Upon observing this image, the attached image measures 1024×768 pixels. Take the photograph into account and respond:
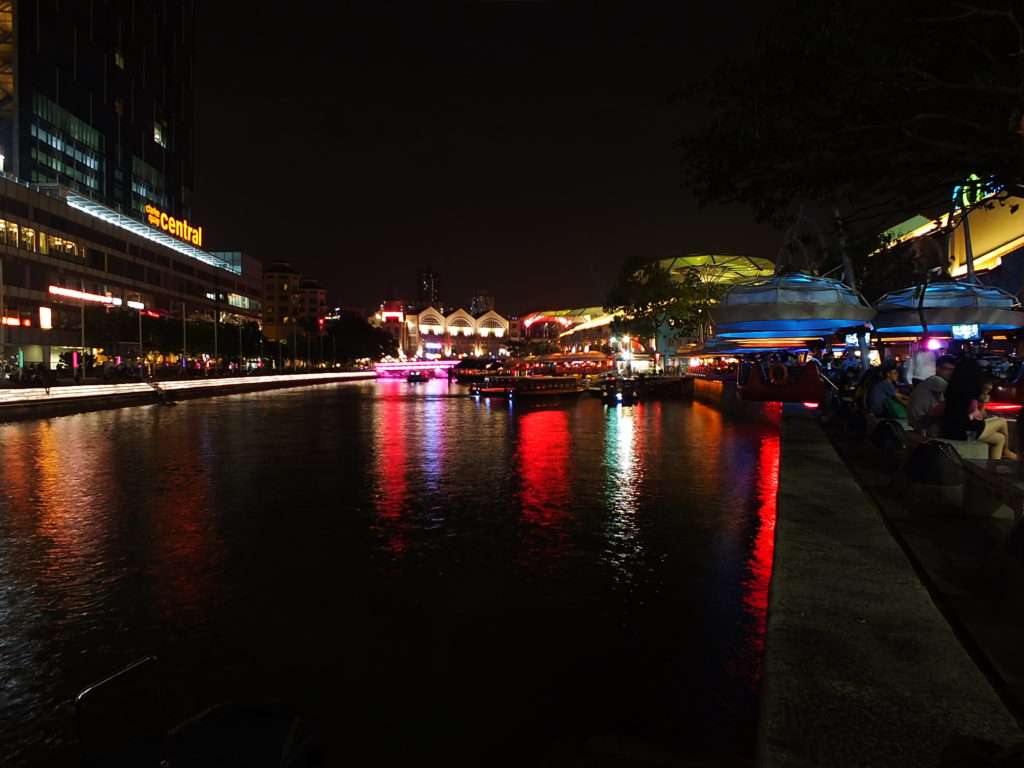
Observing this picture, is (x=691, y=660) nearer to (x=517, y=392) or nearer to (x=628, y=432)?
(x=628, y=432)

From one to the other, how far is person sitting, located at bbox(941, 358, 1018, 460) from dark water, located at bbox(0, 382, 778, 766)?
2277 millimetres

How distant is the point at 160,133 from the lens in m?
112

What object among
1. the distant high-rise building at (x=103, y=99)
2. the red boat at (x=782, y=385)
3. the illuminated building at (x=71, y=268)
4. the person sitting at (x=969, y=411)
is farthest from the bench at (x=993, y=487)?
the distant high-rise building at (x=103, y=99)

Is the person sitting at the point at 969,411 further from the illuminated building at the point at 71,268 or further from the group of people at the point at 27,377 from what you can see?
the illuminated building at the point at 71,268

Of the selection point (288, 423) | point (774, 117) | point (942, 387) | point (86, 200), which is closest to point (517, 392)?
point (288, 423)

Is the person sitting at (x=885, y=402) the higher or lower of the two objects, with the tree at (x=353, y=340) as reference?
lower

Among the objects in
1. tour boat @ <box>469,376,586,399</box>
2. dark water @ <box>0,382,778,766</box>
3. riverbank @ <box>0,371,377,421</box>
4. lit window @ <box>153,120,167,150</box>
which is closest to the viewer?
dark water @ <box>0,382,778,766</box>

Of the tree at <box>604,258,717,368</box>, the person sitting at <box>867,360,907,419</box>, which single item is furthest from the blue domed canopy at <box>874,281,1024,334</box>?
the tree at <box>604,258,717,368</box>

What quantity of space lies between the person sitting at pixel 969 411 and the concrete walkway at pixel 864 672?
2.95 meters

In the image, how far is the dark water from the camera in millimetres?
3773

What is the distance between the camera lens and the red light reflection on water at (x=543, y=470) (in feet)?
29.3

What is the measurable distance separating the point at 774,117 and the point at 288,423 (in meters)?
19.1

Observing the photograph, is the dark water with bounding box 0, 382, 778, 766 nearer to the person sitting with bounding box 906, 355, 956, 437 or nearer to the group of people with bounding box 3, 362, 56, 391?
the person sitting with bounding box 906, 355, 956, 437

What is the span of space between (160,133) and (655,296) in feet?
303
